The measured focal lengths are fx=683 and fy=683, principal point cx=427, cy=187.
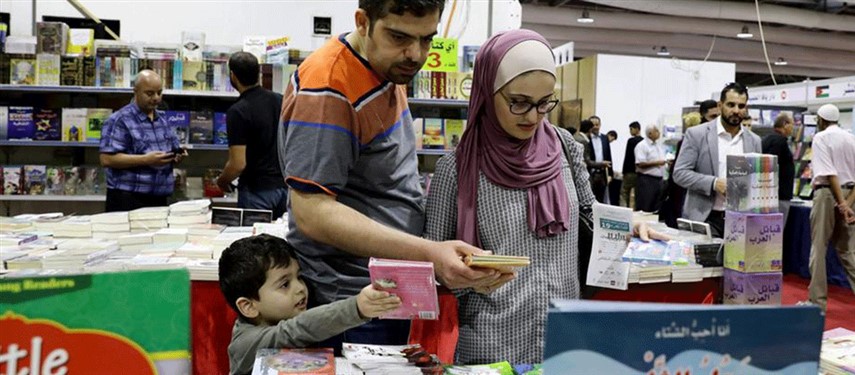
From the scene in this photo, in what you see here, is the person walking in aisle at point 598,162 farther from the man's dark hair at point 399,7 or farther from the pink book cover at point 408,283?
the pink book cover at point 408,283

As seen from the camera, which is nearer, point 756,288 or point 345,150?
point 345,150

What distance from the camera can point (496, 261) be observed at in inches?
49.9

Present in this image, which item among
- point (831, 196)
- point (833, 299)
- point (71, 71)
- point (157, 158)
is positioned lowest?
point (833, 299)

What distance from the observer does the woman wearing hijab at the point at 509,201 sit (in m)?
1.66

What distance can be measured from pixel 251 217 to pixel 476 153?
192 cm

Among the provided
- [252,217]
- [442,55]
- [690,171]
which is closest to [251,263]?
[252,217]

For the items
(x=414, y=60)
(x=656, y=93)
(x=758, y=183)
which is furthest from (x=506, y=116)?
(x=656, y=93)

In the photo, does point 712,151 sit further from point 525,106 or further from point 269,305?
point 269,305

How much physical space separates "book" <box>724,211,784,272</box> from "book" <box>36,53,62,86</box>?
4.87 metres

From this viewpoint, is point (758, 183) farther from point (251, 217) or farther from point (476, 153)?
point (251, 217)

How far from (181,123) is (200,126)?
0.14 meters

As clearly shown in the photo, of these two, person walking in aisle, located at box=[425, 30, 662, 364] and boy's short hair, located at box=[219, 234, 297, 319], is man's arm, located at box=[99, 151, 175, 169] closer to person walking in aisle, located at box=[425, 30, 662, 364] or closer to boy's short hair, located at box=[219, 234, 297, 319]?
boy's short hair, located at box=[219, 234, 297, 319]

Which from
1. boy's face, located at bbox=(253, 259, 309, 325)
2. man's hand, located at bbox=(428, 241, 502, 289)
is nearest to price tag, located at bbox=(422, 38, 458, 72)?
boy's face, located at bbox=(253, 259, 309, 325)

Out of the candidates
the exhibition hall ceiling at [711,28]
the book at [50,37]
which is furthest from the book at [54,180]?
the exhibition hall ceiling at [711,28]
